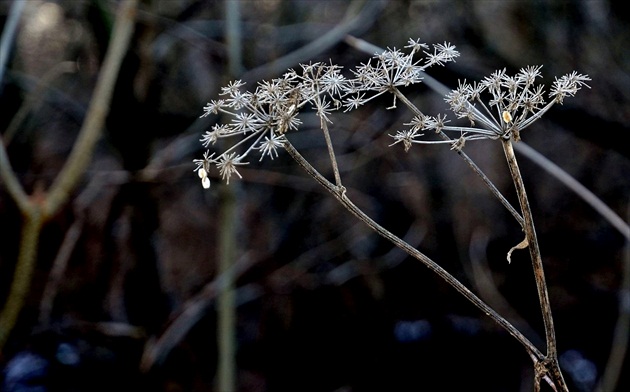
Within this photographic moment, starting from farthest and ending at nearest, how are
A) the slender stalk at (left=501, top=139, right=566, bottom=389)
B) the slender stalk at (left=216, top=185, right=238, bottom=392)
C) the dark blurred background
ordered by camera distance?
the dark blurred background → the slender stalk at (left=216, top=185, right=238, bottom=392) → the slender stalk at (left=501, top=139, right=566, bottom=389)

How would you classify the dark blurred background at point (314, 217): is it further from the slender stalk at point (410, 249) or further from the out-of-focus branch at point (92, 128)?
the slender stalk at point (410, 249)

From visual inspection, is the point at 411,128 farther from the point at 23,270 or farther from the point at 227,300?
the point at 227,300

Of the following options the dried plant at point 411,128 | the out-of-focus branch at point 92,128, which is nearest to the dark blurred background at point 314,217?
the out-of-focus branch at point 92,128

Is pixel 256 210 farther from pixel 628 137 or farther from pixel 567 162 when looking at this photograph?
pixel 628 137

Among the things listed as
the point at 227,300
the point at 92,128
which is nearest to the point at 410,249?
the point at 92,128

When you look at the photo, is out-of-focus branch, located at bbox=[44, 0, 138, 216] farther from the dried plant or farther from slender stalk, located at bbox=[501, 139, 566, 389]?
slender stalk, located at bbox=[501, 139, 566, 389]

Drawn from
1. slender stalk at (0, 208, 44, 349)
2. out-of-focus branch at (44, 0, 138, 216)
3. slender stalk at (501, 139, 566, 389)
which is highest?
out-of-focus branch at (44, 0, 138, 216)

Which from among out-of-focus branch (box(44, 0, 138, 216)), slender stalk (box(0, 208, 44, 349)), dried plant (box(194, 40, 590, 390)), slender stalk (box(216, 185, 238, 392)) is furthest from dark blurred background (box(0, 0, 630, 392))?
dried plant (box(194, 40, 590, 390))

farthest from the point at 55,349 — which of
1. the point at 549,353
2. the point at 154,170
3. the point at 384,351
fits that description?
the point at 549,353
